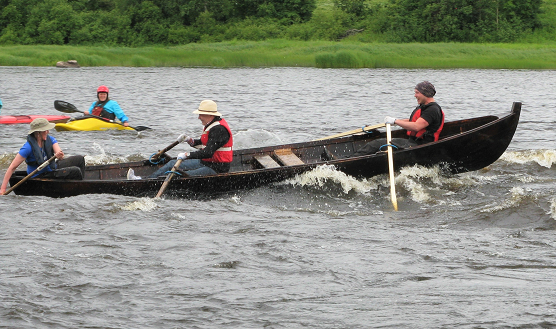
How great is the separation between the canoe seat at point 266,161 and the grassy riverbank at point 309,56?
86.0ft

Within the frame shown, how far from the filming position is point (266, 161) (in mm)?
10898

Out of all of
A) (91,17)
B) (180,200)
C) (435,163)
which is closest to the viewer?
(180,200)

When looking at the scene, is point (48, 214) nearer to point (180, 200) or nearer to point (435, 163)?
point (180, 200)

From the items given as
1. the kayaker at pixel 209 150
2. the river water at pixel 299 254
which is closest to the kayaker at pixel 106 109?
the river water at pixel 299 254

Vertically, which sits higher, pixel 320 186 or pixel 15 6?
pixel 15 6

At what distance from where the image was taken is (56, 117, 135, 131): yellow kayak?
1634cm

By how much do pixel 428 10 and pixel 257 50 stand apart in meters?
14.4

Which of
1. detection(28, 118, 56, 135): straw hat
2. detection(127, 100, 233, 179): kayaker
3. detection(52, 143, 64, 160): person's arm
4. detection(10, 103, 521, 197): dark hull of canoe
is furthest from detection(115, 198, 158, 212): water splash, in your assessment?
detection(28, 118, 56, 135): straw hat

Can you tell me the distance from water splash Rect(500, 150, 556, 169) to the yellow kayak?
878 centimetres

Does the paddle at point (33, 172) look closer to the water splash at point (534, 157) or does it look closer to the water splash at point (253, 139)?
the water splash at point (253, 139)

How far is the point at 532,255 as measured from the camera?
23.2 feet

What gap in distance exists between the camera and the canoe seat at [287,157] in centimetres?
1088

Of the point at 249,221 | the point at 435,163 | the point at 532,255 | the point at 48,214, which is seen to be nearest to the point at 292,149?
the point at 435,163

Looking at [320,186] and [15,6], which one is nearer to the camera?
[320,186]
